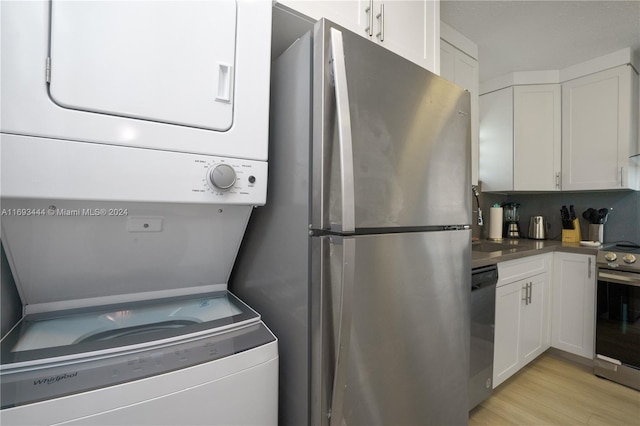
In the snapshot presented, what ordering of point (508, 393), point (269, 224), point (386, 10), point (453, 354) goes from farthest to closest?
point (508, 393)
point (386, 10)
point (453, 354)
point (269, 224)

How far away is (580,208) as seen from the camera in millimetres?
2627

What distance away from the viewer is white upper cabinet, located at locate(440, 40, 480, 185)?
1.89 m

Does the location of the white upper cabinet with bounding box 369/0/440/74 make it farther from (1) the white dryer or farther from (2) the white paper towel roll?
(2) the white paper towel roll

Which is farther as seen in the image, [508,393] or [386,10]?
[508,393]

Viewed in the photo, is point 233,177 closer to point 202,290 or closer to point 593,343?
point 202,290

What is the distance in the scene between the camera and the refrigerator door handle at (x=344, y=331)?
0.69 meters

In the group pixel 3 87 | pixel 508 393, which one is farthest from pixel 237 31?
pixel 508 393

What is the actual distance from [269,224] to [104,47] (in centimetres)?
60

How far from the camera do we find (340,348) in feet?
2.30

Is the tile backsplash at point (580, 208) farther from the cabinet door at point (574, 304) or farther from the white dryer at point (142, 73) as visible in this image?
the white dryer at point (142, 73)

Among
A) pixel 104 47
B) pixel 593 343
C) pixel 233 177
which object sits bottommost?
pixel 593 343

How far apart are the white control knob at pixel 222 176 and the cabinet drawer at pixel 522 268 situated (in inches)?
63.2

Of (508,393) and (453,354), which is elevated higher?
(453,354)

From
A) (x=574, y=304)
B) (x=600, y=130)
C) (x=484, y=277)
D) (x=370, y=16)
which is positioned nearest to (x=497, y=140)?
(x=600, y=130)
